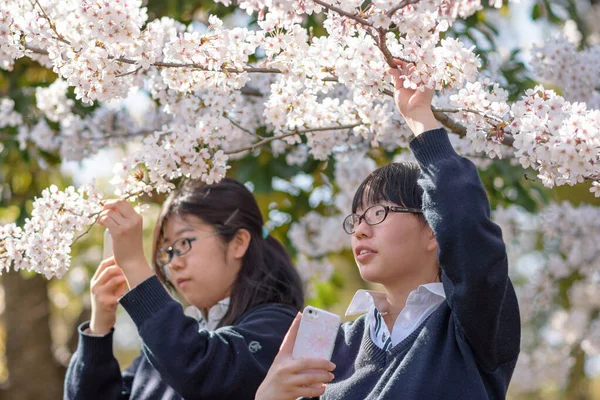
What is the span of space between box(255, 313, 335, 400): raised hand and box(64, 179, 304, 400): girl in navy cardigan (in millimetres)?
455

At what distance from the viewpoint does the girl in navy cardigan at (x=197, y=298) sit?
228cm

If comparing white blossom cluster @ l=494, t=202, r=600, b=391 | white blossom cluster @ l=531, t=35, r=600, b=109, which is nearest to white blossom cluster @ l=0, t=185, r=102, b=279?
white blossom cluster @ l=531, t=35, r=600, b=109

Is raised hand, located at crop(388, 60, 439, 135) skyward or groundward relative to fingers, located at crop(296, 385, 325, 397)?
skyward

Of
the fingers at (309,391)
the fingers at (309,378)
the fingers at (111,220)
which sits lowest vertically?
the fingers at (309,391)

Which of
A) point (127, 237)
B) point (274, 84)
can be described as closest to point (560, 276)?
point (274, 84)

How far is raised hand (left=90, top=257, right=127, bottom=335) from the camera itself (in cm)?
270

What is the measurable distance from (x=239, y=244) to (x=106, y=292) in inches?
19.5

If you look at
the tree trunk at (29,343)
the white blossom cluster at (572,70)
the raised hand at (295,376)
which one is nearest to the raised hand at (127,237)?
the raised hand at (295,376)

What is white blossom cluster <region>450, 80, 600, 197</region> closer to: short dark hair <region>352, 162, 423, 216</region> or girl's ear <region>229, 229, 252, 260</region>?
short dark hair <region>352, 162, 423, 216</region>

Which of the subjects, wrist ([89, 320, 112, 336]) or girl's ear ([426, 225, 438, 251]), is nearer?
girl's ear ([426, 225, 438, 251])

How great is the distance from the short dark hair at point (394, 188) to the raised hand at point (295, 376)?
0.39m

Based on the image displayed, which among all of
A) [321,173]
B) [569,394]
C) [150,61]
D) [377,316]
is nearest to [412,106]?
[377,316]

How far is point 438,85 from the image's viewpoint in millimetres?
1890

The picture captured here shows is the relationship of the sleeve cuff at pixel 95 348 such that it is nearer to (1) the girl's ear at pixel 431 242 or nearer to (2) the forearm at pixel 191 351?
(2) the forearm at pixel 191 351
